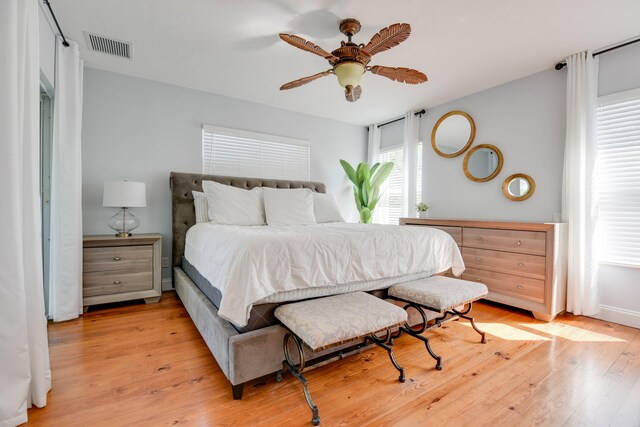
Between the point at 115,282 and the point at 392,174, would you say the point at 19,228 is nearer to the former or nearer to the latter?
the point at 115,282

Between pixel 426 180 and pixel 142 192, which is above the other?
pixel 426 180

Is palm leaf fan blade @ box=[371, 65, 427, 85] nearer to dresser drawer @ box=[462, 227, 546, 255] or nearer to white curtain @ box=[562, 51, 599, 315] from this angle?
white curtain @ box=[562, 51, 599, 315]

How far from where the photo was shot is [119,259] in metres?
2.88

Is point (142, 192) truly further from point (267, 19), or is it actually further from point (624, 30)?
point (624, 30)

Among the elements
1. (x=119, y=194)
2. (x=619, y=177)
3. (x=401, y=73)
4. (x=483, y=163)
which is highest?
(x=401, y=73)

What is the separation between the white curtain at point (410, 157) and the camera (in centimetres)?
448

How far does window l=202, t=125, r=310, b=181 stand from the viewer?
388cm

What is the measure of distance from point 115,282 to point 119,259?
0.23 meters

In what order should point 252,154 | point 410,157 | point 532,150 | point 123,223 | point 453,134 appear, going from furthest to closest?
1. point 410,157
2. point 252,154
3. point 453,134
4. point 532,150
5. point 123,223

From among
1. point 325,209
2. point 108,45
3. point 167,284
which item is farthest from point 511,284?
point 108,45

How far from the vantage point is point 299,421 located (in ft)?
4.56

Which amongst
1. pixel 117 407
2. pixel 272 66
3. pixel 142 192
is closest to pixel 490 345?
pixel 117 407

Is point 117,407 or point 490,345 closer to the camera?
point 117,407

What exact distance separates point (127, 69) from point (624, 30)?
4.76 metres
